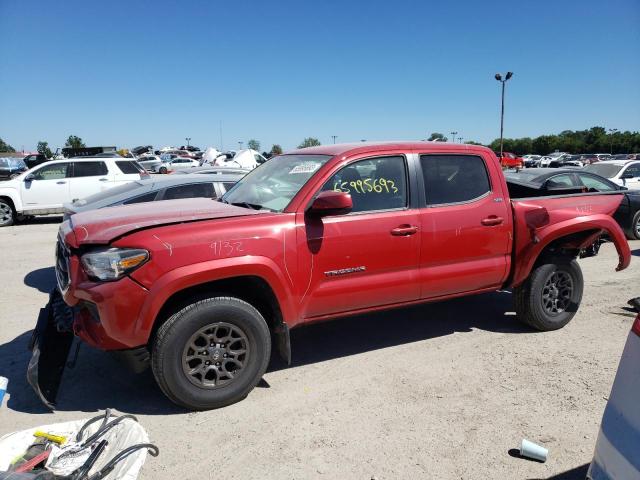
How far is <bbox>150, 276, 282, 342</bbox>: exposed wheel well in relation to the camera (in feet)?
11.0

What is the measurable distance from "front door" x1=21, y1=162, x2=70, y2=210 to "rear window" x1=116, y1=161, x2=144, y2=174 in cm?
129

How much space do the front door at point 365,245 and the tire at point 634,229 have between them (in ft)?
27.1

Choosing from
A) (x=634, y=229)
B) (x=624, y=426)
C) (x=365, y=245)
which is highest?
(x=365, y=245)

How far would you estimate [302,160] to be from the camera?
4.26 metres

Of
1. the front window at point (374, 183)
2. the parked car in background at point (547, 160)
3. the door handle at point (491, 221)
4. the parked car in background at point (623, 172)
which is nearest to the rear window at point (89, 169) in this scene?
the front window at point (374, 183)

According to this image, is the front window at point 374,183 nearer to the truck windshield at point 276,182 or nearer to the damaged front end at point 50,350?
the truck windshield at point 276,182

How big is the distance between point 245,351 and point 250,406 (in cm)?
40

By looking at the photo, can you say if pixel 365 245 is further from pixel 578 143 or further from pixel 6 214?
pixel 578 143

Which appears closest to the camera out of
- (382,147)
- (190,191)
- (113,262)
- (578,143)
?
(113,262)

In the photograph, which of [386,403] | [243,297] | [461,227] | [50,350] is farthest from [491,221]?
[50,350]

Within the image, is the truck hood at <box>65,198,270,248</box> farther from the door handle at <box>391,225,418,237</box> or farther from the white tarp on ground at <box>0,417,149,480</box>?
the white tarp on ground at <box>0,417,149,480</box>

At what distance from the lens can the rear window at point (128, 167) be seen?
43.8ft

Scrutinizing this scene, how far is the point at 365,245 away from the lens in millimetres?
3812

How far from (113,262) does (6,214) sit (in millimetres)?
11445
